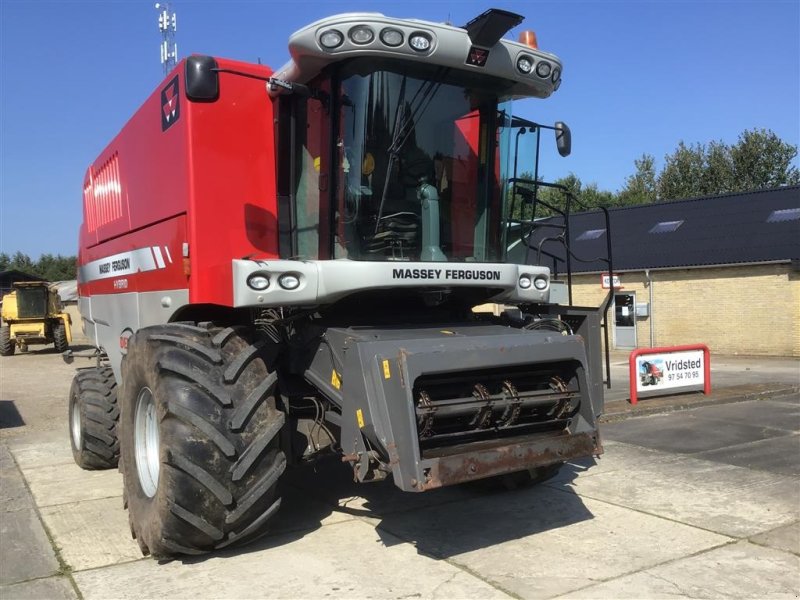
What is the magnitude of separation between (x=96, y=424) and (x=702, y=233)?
20.1 metres

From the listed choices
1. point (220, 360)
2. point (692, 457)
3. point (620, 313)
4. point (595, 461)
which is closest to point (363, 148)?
point (220, 360)

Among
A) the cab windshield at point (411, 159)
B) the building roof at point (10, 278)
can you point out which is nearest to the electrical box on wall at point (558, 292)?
the cab windshield at point (411, 159)

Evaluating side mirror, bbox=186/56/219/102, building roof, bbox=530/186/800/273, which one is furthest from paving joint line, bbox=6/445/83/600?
building roof, bbox=530/186/800/273

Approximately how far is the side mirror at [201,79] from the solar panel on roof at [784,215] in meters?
20.0

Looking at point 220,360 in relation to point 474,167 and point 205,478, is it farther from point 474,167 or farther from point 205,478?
point 474,167

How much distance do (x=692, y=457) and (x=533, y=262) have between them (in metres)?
3.25

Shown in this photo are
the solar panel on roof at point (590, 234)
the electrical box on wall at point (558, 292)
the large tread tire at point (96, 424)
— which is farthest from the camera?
the solar panel on roof at point (590, 234)

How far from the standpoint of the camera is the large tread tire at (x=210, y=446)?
3.99 m

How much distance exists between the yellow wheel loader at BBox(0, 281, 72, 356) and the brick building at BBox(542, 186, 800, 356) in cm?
1937

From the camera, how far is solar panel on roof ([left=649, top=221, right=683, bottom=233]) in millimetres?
23023

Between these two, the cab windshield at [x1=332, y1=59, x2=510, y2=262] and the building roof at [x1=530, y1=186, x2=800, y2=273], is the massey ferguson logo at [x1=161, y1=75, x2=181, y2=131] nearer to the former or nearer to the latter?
the cab windshield at [x1=332, y1=59, x2=510, y2=262]

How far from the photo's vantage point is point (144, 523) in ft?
14.2

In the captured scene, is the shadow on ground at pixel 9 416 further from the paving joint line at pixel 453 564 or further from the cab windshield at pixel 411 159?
the cab windshield at pixel 411 159

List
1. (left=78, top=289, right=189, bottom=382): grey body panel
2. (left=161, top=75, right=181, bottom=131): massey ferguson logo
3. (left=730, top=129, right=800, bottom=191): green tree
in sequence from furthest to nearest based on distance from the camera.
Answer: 1. (left=730, top=129, right=800, bottom=191): green tree
2. (left=78, top=289, right=189, bottom=382): grey body panel
3. (left=161, top=75, right=181, bottom=131): massey ferguson logo
